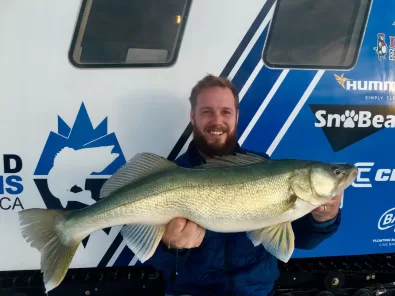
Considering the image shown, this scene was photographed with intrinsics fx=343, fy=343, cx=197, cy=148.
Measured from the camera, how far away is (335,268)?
8.71ft

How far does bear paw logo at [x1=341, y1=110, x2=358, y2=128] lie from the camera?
2.50 meters

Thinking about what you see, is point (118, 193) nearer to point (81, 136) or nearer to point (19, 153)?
point (81, 136)

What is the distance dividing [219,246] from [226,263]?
0.37ft

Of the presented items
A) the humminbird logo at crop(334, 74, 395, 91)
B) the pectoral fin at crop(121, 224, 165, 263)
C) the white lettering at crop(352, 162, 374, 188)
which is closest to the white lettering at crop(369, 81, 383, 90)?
the humminbird logo at crop(334, 74, 395, 91)

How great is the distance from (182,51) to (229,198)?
118cm

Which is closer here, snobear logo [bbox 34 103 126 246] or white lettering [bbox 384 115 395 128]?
snobear logo [bbox 34 103 126 246]

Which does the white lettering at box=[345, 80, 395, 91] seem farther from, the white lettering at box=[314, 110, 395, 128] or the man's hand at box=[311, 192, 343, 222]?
the man's hand at box=[311, 192, 343, 222]

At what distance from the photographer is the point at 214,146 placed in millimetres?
2188

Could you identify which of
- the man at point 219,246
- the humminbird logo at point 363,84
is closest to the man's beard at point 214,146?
the man at point 219,246

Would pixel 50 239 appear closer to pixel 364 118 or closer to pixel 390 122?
pixel 364 118

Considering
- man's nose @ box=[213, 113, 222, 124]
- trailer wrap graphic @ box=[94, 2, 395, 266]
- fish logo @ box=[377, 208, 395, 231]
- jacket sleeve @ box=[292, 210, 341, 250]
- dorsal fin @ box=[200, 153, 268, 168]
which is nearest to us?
dorsal fin @ box=[200, 153, 268, 168]

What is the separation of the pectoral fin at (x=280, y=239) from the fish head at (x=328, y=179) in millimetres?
238

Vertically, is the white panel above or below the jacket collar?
above

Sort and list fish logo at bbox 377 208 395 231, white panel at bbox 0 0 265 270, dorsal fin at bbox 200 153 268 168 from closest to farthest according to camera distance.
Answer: dorsal fin at bbox 200 153 268 168 < white panel at bbox 0 0 265 270 < fish logo at bbox 377 208 395 231
